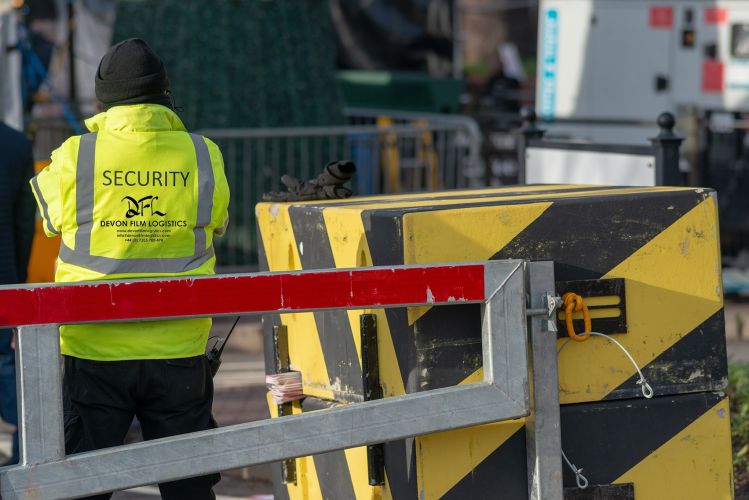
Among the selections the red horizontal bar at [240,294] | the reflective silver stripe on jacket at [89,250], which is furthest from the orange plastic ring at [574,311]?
the reflective silver stripe on jacket at [89,250]

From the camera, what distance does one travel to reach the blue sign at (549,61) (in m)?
14.0

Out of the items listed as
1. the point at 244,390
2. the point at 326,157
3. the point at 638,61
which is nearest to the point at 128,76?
the point at 244,390

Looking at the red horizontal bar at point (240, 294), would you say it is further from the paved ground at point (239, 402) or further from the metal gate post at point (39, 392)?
the paved ground at point (239, 402)

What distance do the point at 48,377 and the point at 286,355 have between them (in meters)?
1.32

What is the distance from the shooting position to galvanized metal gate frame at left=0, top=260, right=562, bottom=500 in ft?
11.2

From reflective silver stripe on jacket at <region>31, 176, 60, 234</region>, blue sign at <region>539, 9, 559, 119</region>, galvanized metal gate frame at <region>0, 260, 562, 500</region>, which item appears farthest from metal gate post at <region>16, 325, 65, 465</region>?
blue sign at <region>539, 9, 559, 119</region>

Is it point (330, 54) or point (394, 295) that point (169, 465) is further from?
point (330, 54)

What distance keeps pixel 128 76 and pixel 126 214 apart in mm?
421

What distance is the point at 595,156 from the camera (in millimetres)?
7293

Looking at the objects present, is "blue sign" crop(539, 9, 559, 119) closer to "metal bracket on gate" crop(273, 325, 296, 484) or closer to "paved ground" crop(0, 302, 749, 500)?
"paved ground" crop(0, 302, 749, 500)

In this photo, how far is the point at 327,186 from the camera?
15.1 ft

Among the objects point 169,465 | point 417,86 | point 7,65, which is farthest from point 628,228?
point 417,86

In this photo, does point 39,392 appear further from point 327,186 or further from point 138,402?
point 327,186

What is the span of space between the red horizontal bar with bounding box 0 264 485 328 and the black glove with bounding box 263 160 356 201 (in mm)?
1031
